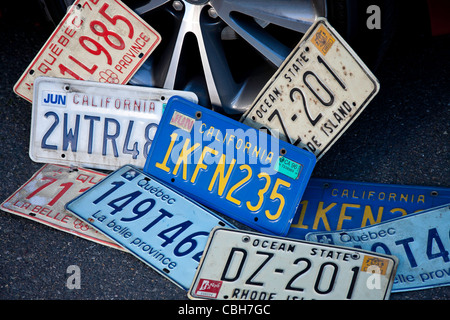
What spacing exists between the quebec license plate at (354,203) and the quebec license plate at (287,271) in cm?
24

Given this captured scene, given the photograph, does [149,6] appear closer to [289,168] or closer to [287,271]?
[289,168]

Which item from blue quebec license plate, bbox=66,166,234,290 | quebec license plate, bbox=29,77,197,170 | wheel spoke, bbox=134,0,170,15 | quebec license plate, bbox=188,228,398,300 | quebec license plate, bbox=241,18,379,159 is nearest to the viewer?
quebec license plate, bbox=188,228,398,300

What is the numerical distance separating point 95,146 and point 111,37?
1.61 feet

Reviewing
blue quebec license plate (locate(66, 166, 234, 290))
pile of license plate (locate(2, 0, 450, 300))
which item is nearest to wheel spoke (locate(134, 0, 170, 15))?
pile of license plate (locate(2, 0, 450, 300))

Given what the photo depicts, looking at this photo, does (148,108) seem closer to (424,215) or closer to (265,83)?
(265,83)

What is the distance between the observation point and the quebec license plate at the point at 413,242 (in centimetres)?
201

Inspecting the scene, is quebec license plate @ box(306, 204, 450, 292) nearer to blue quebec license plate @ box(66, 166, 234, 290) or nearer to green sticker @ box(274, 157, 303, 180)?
green sticker @ box(274, 157, 303, 180)

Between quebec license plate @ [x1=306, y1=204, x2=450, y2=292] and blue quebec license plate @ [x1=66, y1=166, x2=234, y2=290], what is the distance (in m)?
0.44

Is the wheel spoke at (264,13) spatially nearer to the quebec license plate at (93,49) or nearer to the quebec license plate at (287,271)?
the quebec license plate at (93,49)

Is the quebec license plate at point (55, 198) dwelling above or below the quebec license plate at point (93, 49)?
below

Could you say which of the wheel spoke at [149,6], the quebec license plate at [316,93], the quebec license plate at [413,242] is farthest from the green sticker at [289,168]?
the wheel spoke at [149,6]

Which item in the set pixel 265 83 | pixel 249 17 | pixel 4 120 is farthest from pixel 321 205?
pixel 4 120

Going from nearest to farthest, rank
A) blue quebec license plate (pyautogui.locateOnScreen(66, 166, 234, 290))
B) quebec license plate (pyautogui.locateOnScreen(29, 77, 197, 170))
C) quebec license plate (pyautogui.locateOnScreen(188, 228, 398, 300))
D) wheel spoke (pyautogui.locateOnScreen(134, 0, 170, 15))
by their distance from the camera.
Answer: quebec license plate (pyautogui.locateOnScreen(188, 228, 398, 300)) → blue quebec license plate (pyautogui.locateOnScreen(66, 166, 234, 290)) → wheel spoke (pyautogui.locateOnScreen(134, 0, 170, 15)) → quebec license plate (pyautogui.locateOnScreen(29, 77, 197, 170))

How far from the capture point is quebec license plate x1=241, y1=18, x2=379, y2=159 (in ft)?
7.28
